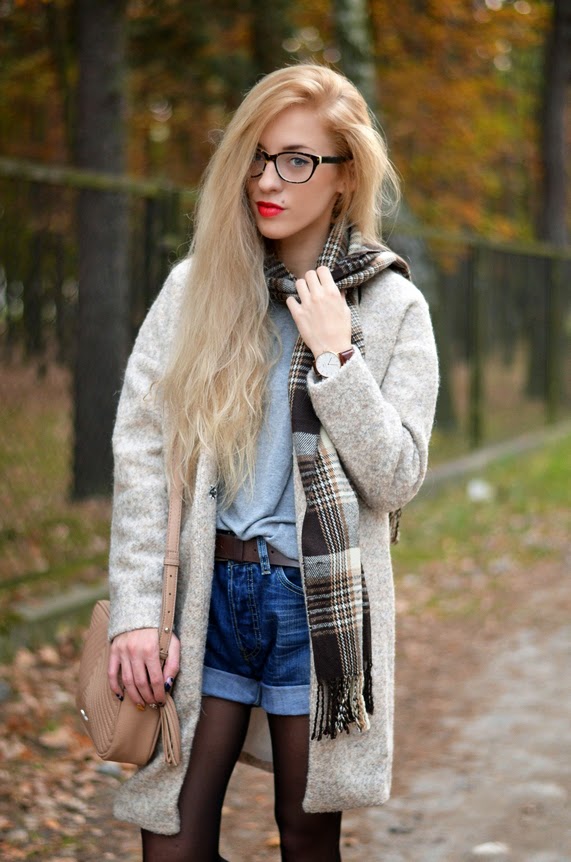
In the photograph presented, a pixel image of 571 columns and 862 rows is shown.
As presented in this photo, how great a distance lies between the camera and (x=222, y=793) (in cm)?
253

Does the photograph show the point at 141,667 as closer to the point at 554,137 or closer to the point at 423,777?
the point at 423,777

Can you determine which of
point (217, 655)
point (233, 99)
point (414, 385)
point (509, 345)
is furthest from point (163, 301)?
point (233, 99)

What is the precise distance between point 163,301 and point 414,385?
63cm

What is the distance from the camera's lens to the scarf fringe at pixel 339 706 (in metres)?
2.38

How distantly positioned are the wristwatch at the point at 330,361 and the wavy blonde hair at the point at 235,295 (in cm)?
18

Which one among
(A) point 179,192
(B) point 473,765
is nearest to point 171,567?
(B) point 473,765

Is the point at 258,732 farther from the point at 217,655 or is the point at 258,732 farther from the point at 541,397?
the point at 541,397

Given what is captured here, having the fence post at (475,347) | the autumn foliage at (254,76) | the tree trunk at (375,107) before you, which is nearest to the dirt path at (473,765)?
the tree trunk at (375,107)

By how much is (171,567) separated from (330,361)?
559 millimetres

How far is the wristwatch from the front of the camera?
2.35m

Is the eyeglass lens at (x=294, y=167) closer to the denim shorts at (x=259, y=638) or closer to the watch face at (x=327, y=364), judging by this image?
the watch face at (x=327, y=364)

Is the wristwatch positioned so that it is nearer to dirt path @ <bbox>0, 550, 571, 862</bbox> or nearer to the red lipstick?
the red lipstick

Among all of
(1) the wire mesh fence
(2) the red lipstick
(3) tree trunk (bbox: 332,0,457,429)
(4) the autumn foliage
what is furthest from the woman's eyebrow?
(4) the autumn foliage

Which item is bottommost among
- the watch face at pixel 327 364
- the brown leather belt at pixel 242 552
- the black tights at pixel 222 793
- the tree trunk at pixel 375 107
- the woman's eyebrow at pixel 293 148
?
the black tights at pixel 222 793
